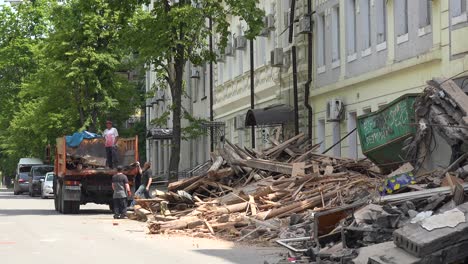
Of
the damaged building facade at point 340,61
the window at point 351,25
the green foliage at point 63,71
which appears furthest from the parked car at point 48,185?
the window at point 351,25

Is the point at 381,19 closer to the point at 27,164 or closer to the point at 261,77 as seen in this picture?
the point at 261,77

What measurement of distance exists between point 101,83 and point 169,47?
17.1 m

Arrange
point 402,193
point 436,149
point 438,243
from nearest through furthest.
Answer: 1. point 438,243
2. point 402,193
3. point 436,149

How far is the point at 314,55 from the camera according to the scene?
31094 millimetres

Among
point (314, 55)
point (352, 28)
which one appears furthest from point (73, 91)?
point (352, 28)

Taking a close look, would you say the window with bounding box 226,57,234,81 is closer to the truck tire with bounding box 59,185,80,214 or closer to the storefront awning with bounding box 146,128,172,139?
Answer: the storefront awning with bounding box 146,128,172,139

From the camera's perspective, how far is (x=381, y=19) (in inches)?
1001

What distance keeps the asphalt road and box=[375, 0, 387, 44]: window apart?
356 inches

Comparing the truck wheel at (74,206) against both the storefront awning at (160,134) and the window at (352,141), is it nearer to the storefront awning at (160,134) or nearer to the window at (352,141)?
the window at (352,141)

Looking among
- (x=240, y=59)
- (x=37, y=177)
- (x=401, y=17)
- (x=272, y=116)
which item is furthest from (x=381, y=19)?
(x=37, y=177)

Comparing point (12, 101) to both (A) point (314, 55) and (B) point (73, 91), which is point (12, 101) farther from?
(A) point (314, 55)

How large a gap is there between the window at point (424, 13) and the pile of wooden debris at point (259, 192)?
4.02m

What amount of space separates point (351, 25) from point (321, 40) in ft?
9.28

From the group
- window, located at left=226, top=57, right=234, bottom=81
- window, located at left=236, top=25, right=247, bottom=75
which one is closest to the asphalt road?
window, located at left=236, top=25, right=247, bottom=75
